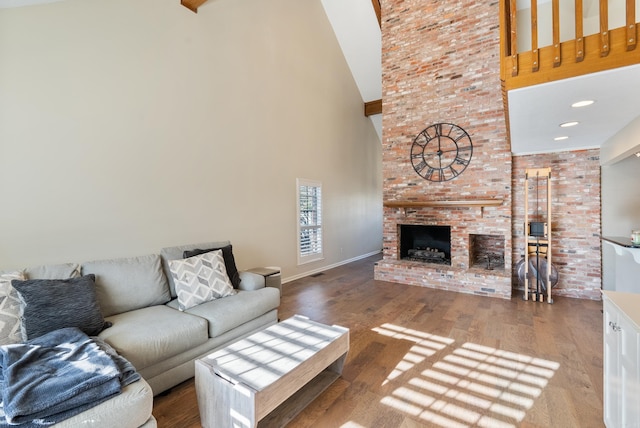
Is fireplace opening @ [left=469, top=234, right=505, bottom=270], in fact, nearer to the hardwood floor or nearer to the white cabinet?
the hardwood floor

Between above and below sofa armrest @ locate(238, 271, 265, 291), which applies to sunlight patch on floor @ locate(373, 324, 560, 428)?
below

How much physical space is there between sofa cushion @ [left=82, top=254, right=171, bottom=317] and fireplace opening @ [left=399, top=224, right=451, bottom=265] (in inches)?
162

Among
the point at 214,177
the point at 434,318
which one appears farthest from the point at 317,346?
the point at 214,177

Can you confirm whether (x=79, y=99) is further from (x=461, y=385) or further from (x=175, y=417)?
(x=461, y=385)

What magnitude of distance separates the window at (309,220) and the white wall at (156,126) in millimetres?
220

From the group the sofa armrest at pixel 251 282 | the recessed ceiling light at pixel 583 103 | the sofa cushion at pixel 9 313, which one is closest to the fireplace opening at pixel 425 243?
the recessed ceiling light at pixel 583 103

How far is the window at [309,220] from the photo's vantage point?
5.39m

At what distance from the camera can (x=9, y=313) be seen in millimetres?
1830

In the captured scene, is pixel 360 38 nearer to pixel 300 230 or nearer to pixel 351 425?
pixel 300 230

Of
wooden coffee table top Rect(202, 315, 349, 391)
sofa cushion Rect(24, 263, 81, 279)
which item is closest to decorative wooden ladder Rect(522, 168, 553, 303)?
wooden coffee table top Rect(202, 315, 349, 391)

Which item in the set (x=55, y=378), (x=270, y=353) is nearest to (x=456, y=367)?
(x=270, y=353)

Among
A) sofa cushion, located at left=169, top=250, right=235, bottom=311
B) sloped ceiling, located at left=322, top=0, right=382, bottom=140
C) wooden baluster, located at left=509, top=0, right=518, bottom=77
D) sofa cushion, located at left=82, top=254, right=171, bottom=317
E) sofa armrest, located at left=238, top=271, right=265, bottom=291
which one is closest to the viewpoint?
wooden baluster, located at left=509, top=0, right=518, bottom=77

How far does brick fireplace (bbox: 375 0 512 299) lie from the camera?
4438mm

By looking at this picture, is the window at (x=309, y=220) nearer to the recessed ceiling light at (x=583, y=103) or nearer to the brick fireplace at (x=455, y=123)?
the brick fireplace at (x=455, y=123)
